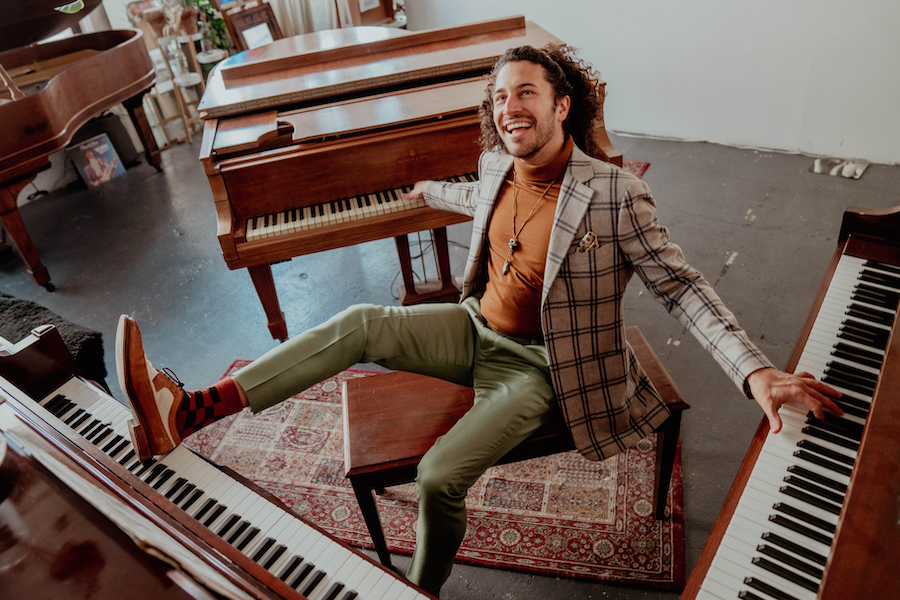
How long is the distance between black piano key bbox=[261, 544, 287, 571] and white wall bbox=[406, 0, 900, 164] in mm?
4056

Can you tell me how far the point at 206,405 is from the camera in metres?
1.70

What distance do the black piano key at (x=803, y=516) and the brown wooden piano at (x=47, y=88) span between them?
372cm

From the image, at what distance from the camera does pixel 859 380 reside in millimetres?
1413

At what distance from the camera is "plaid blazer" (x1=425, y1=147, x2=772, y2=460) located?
5.16 ft

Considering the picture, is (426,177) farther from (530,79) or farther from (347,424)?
(347,424)

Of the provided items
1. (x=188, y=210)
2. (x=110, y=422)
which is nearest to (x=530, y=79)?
(x=110, y=422)

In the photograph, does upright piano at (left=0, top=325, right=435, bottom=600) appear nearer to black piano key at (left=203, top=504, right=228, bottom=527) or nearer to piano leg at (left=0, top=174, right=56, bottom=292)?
black piano key at (left=203, top=504, right=228, bottom=527)

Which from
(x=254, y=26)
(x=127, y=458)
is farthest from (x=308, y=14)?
(x=127, y=458)

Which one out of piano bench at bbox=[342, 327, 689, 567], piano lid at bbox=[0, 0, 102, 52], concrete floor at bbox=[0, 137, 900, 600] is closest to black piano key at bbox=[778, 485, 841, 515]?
piano bench at bbox=[342, 327, 689, 567]

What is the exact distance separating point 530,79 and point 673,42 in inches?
119

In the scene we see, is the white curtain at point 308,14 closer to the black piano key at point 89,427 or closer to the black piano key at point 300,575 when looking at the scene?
the black piano key at point 89,427


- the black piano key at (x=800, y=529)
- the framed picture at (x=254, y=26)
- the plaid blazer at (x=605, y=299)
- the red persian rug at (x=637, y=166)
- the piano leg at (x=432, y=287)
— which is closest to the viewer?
the black piano key at (x=800, y=529)

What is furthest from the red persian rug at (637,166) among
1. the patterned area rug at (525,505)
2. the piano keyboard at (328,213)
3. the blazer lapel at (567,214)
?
the blazer lapel at (567,214)

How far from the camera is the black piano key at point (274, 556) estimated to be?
1.31m
